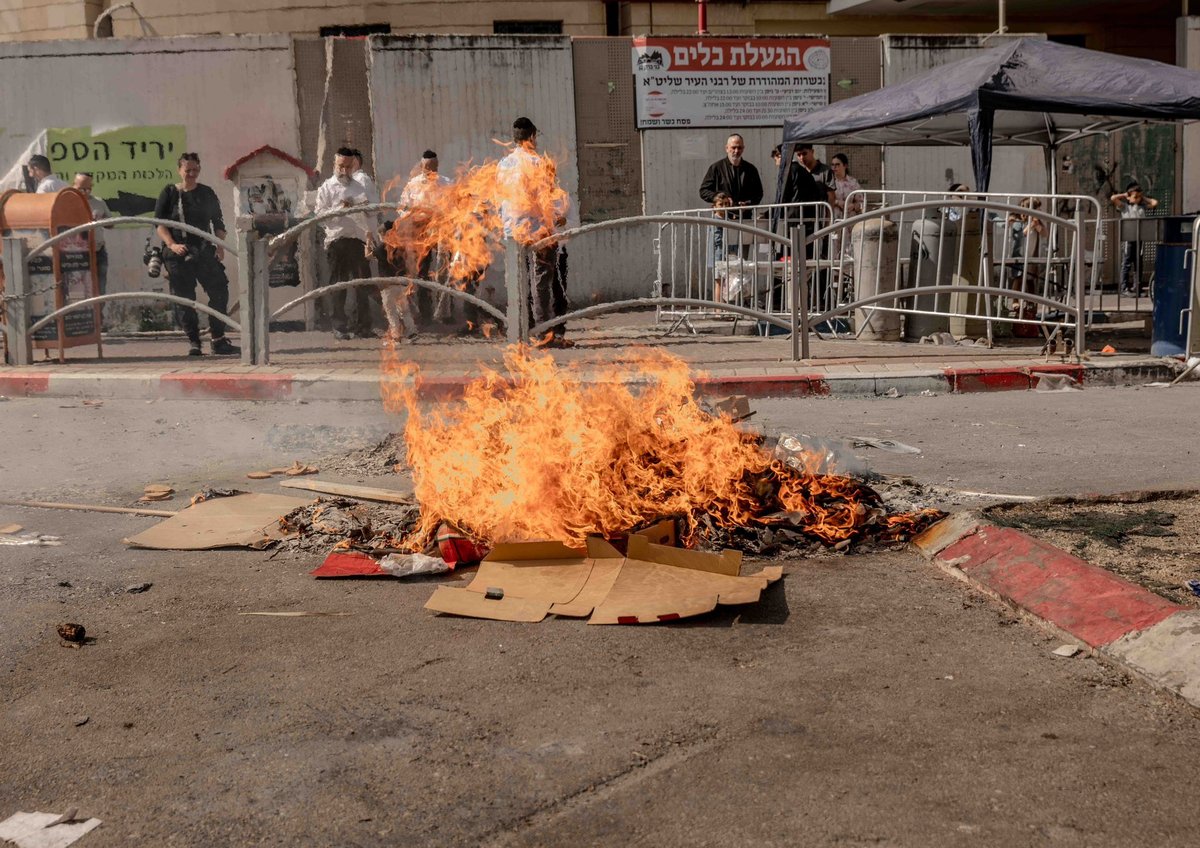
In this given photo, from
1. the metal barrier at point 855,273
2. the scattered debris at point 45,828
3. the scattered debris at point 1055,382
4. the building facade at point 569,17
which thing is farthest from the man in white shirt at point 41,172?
the scattered debris at point 45,828

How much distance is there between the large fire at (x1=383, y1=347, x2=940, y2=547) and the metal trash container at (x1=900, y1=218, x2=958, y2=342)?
23.3 feet

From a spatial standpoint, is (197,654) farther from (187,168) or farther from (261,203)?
(261,203)

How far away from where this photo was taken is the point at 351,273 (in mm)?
14266

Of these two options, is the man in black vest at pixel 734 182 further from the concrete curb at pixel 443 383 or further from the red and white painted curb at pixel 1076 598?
the red and white painted curb at pixel 1076 598

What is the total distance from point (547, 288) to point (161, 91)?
8.39 meters

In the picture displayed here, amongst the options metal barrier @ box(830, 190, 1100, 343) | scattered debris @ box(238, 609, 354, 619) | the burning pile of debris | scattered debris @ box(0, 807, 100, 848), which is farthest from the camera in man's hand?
scattered debris @ box(0, 807, 100, 848)

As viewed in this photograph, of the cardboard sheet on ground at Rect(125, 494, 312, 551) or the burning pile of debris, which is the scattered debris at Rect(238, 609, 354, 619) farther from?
the cardboard sheet on ground at Rect(125, 494, 312, 551)

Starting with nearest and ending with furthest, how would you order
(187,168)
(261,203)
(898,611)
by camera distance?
(898,611)
(187,168)
(261,203)

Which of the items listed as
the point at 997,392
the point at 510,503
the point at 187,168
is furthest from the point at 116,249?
the point at 510,503

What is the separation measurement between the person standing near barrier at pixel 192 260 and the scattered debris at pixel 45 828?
9.32 meters

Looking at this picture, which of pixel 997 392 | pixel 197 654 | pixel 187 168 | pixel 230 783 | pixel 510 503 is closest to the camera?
pixel 230 783

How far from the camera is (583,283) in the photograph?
18.2 meters

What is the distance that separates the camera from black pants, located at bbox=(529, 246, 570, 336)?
1126 centimetres

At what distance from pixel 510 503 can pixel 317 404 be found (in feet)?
17.2
